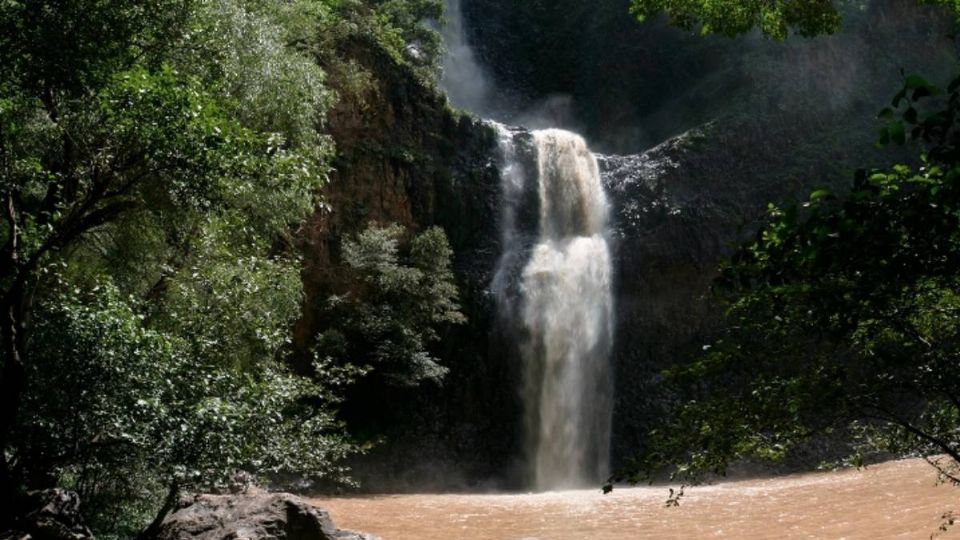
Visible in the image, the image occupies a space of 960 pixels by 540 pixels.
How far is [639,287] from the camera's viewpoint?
2511 cm

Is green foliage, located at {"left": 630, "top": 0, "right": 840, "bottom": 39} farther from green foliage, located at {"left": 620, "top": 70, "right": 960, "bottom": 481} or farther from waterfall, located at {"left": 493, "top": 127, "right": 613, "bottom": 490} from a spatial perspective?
waterfall, located at {"left": 493, "top": 127, "right": 613, "bottom": 490}

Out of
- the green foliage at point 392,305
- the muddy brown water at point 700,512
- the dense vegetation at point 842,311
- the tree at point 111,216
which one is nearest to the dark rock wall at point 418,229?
the green foliage at point 392,305

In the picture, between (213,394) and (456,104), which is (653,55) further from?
(213,394)

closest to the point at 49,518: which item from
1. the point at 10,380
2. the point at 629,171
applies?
the point at 10,380

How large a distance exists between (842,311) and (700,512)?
12391 millimetres

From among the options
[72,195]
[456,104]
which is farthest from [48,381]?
[456,104]

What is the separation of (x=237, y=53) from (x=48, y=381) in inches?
207

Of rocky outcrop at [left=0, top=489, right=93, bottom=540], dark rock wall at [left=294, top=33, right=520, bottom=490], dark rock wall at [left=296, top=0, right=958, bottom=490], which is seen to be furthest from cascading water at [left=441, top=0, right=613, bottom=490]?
rocky outcrop at [left=0, top=489, right=93, bottom=540]

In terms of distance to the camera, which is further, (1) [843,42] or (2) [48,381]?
(1) [843,42]

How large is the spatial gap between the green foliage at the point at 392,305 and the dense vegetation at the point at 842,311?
54.6ft

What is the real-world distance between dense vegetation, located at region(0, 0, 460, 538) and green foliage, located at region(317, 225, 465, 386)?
35.5ft

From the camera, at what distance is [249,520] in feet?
26.4

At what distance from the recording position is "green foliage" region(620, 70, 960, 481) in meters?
2.54

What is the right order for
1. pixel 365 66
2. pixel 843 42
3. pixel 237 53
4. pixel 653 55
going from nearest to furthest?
pixel 237 53, pixel 365 66, pixel 843 42, pixel 653 55
